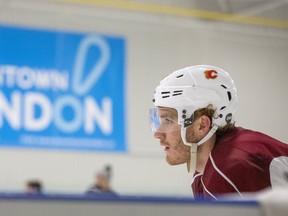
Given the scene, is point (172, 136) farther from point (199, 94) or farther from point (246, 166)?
point (246, 166)

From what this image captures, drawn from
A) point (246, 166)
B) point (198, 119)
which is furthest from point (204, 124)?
point (246, 166)

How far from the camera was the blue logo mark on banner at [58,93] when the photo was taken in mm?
7934

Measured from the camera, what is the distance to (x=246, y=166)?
5.79ft

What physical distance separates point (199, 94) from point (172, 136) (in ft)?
0.54

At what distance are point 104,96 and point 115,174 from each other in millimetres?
919

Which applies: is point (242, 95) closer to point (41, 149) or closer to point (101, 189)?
point (41, 149)

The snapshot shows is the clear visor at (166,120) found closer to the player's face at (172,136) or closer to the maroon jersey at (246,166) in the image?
the player's face at (172,136)

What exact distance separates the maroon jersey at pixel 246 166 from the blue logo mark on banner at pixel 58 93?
20.0 ft

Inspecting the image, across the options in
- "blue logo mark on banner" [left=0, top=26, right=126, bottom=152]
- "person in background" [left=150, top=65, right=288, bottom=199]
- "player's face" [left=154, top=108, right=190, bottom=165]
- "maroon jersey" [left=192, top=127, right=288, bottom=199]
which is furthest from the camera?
"blue logo mark on banner" [left=0, top=26, right=126, bottom=152]

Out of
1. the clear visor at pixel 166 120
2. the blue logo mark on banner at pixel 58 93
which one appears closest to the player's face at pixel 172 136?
the clear visor at pixel 166 120

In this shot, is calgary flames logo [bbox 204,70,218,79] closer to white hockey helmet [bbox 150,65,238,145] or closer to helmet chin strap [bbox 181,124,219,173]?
white hockey helmet [bbox 150,65,238,145]

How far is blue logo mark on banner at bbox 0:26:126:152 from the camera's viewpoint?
7934 mm

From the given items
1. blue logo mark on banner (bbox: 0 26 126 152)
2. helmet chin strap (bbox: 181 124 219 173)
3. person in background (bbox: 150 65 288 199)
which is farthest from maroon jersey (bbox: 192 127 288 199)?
blue logo mark on banner (bbox: 0 26 126 152)

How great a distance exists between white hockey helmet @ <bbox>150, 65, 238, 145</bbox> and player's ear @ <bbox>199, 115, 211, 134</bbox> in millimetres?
17
